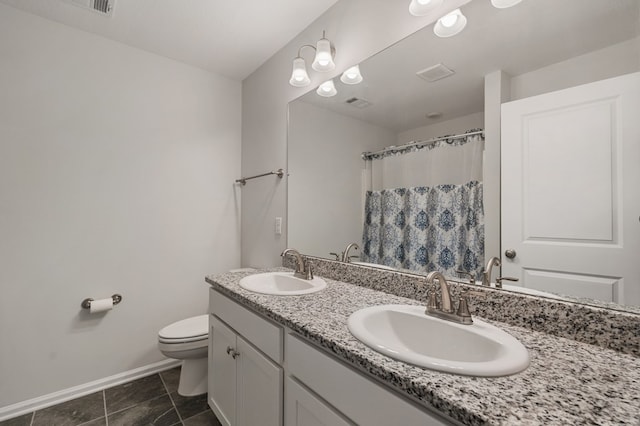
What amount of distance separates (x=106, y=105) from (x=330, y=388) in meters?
2.21

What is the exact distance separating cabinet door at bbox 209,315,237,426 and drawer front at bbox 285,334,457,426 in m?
0.54

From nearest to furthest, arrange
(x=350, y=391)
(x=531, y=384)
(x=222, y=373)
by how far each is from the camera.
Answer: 1. (x=531, y=384)
2. (x=350, y=391)
3. (x=222, y=373)

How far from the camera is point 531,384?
565 mm

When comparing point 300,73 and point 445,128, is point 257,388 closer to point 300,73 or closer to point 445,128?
point 445,128

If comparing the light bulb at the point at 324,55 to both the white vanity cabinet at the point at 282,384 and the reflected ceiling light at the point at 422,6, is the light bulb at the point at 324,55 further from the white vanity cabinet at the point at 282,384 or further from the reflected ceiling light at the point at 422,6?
the white vanity cabinet at the point at 282,384

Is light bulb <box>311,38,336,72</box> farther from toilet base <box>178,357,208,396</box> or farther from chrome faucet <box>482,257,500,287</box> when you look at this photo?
toilet base <box>178,357,208,396</box>

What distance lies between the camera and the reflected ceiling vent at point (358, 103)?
1.50 m

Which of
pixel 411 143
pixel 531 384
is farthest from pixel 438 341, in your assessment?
pixel 411 143

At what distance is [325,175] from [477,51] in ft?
3.07

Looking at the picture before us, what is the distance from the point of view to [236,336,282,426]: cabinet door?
102 centimetres

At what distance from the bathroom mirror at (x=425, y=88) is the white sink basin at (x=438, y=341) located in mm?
326

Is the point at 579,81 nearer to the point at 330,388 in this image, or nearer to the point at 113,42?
the point at 330,388

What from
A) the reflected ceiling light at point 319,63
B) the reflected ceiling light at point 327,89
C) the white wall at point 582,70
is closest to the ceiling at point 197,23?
the reflected ceiling light at point 319,63

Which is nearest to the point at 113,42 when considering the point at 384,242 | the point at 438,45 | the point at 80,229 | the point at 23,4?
the point at 23,4
